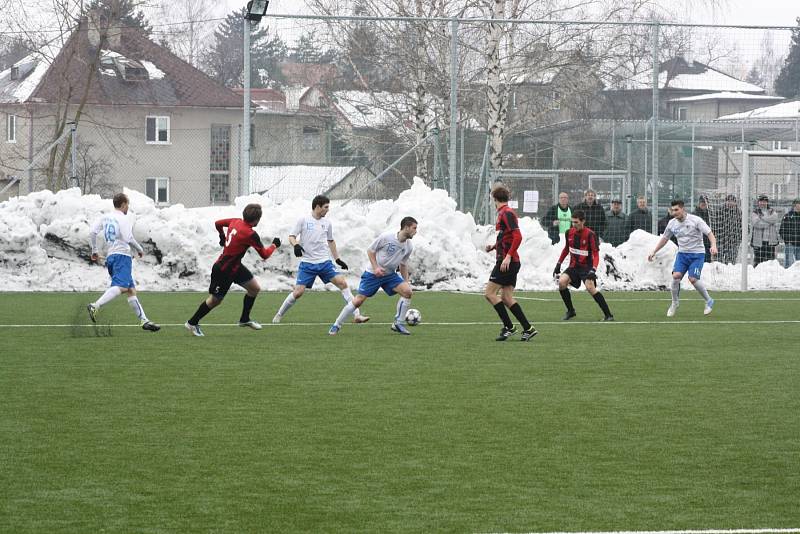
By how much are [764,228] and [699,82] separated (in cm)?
343

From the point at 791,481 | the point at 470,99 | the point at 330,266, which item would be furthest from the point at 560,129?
the point at 791,481

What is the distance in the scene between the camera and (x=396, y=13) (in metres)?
30.4

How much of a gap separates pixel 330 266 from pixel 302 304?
13.2 ft

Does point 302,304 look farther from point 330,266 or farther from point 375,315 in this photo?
point 330,266

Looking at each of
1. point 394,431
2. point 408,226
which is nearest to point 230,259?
point 408,226

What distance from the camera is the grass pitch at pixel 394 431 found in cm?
619

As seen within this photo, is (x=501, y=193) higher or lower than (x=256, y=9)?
lower

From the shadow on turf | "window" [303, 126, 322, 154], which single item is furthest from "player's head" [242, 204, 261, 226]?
"window" [303, 126, 322, 154]

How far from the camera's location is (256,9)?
74.5 ft

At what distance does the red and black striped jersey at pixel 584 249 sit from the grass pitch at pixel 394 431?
2.53 metres

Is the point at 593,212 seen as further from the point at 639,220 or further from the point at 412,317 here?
the point at 412,317

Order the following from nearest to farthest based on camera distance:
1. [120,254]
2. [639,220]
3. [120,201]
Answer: [120,201] → [120,254] → [639,220]

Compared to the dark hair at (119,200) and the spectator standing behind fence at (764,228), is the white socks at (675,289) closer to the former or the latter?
the spectator standing behind fence at (764,228)

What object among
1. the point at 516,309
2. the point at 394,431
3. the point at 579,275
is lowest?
the point at 394,431
